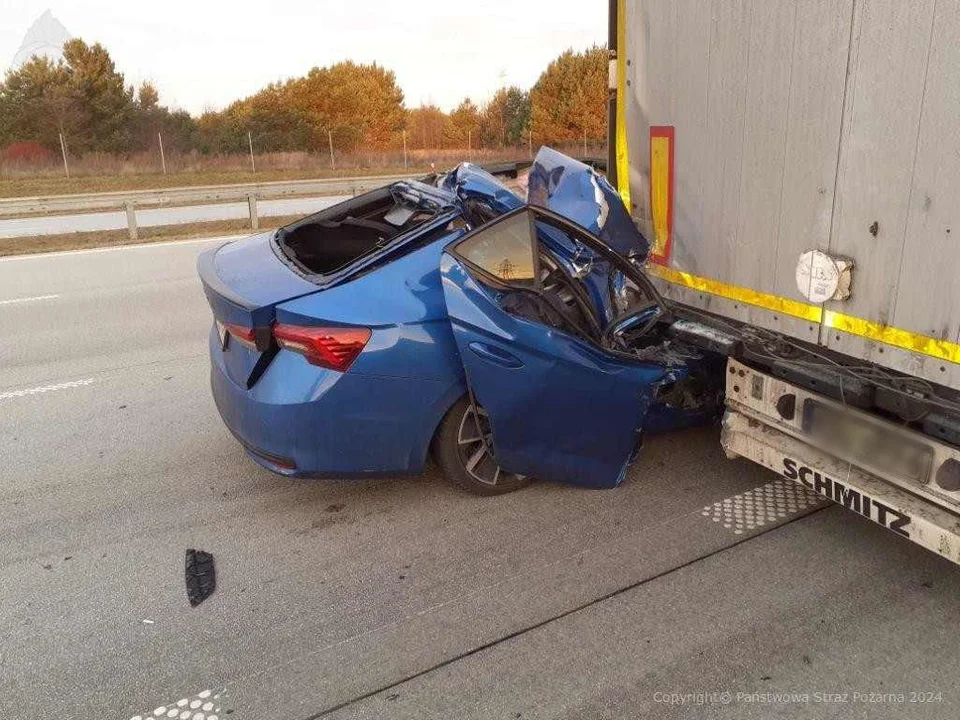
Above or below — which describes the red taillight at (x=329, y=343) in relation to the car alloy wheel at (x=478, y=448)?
above

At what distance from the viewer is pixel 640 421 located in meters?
3.73

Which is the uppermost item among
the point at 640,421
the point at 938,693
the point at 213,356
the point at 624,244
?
the point at 624,244

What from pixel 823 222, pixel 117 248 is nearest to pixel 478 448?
pixel 823 222

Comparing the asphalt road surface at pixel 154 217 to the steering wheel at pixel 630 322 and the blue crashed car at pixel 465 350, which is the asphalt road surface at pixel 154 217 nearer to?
the blue crashed car at pixel 465 350

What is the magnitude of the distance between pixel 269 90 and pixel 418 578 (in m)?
43.9

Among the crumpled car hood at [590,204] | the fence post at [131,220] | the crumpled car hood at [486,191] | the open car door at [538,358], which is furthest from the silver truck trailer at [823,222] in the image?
the fence post at [131,220]

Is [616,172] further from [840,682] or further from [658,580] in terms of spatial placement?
[840,682]

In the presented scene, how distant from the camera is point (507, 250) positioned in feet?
11.5

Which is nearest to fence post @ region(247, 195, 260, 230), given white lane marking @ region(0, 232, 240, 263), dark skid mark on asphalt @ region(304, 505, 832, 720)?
white lane marking @ region(0, 232, 240, 263)

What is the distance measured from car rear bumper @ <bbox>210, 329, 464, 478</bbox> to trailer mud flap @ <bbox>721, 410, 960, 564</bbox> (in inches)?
52.6

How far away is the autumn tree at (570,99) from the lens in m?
38.6

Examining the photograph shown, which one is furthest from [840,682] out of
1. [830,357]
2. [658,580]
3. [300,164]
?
[300,164]

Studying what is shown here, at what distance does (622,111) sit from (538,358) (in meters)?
1.51

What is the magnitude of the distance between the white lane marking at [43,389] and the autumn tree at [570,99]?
34.5 m
